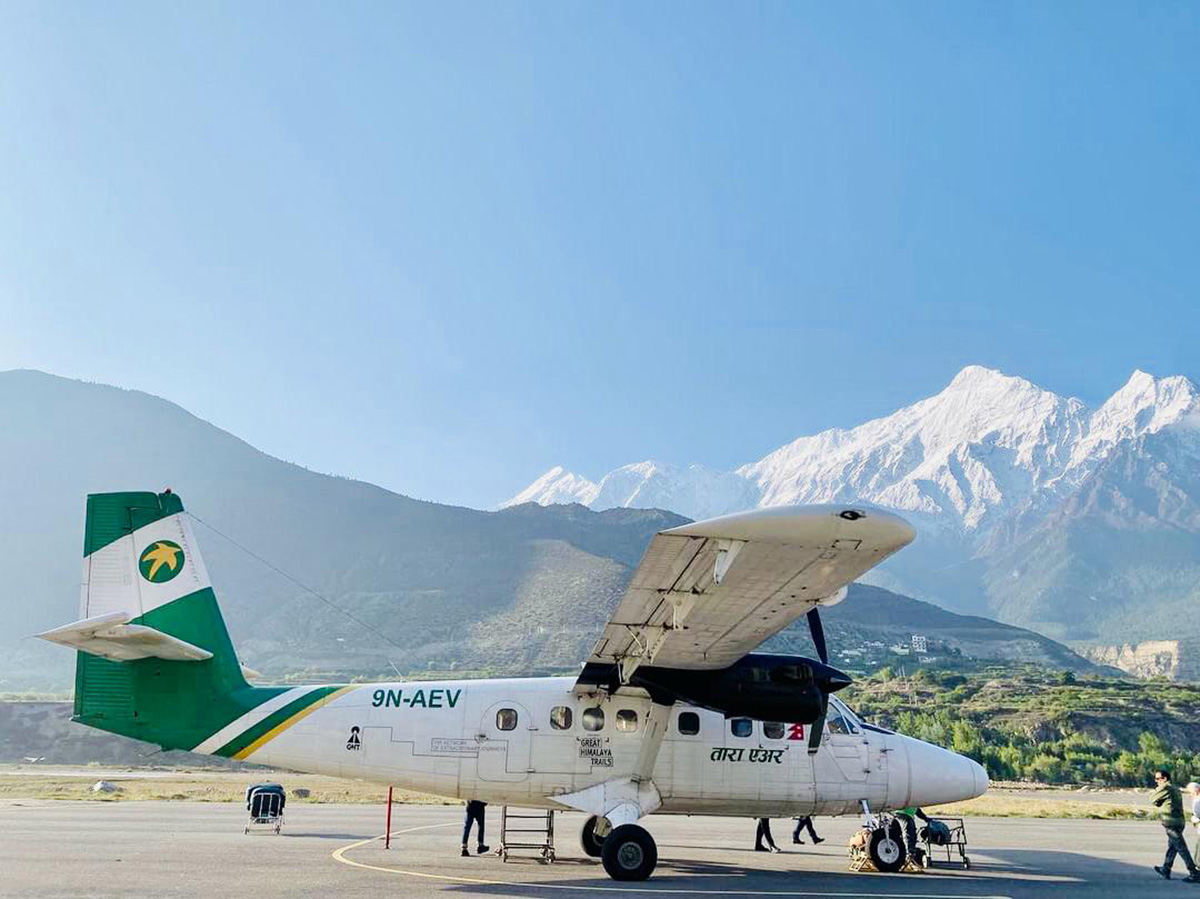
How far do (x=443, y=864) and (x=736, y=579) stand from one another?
23.0ft

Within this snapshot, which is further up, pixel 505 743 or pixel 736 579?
pixel 736 579

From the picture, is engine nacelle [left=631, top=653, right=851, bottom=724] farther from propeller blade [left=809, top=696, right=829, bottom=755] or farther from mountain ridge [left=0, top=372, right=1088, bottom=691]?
mountain ridge [left=0, top=372, right=1088, bottom=691]

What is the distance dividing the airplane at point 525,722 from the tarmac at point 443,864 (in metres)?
1.04

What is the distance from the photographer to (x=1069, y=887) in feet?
42.5

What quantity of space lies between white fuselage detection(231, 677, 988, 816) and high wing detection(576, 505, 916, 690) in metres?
1.39

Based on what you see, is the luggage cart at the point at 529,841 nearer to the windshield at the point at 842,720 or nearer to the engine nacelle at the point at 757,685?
the engine nacelle at the point at 757,685

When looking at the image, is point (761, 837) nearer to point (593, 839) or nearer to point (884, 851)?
point (884, 851)

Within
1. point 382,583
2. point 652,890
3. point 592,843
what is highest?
point 382,583

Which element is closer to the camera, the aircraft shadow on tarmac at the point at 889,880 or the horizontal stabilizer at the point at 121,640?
the aircraft shadow on tarmac at the point at 889,880

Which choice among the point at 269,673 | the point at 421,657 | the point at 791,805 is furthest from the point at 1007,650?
the point at 791,805

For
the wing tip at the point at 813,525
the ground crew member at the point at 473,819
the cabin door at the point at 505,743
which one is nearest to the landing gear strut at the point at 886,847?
the cabin door at the point at 505,743

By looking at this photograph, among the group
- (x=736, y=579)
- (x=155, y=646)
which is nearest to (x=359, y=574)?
(x=155, y=646)

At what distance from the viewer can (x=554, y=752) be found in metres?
14.6

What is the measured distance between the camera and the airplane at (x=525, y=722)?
45.8ft
